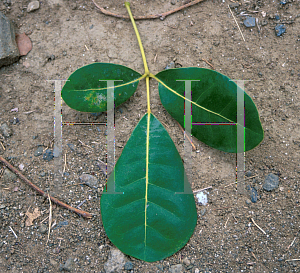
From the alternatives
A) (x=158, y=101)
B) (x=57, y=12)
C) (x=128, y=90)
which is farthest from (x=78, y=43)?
(x=158, y=101)

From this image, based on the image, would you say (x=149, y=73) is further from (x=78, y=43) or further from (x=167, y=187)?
(x=167, y=187)

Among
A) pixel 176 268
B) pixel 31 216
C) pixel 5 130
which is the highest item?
pixel 5 130

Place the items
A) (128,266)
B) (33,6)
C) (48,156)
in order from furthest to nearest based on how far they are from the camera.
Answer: (33,6), (48,156), (128,266)

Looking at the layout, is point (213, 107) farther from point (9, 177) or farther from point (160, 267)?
point (9, 177)

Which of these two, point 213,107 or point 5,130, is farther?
point 5,130

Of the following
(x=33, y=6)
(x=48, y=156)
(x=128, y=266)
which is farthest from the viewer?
(x=33, y=6)

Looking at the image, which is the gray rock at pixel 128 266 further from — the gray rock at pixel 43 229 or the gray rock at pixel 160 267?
the gray rock at pixel 43 229

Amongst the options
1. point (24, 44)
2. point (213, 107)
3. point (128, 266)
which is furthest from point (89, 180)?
point (24, 44)
